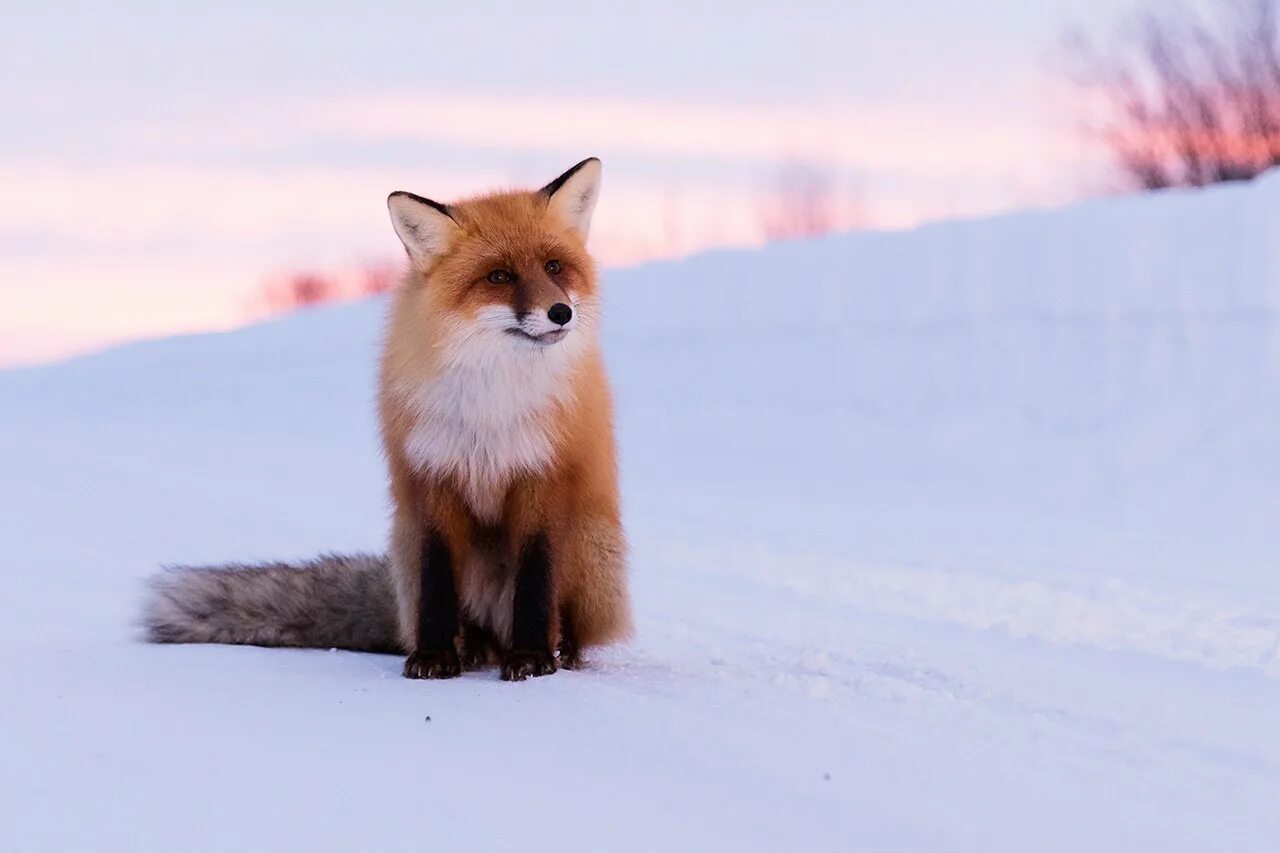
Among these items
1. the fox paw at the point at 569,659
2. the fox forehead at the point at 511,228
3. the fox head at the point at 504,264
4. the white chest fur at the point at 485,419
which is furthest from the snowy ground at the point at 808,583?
the fox forehead at the point at 511,228

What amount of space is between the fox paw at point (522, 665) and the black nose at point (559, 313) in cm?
107

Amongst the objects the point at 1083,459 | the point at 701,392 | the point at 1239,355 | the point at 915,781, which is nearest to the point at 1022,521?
the point at 1083,459

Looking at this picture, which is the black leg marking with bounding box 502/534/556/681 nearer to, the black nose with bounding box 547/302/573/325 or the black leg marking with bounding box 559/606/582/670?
the black leg marking with bounding box 559/606/582/670

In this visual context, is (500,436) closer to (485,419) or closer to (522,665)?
(485,419)

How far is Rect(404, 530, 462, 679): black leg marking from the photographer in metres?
4.80

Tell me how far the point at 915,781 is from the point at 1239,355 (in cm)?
792

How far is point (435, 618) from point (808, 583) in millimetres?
2988

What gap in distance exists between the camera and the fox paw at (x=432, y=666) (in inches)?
191

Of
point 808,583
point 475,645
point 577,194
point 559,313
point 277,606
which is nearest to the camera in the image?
point 559,313

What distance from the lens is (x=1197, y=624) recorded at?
6.41 metres

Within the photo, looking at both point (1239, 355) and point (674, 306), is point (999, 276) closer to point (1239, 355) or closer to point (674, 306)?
point (1239, 355)

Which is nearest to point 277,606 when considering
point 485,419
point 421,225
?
point 485,419

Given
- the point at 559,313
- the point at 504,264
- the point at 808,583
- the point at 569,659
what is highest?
the point at 504,264

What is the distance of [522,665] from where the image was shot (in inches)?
190
